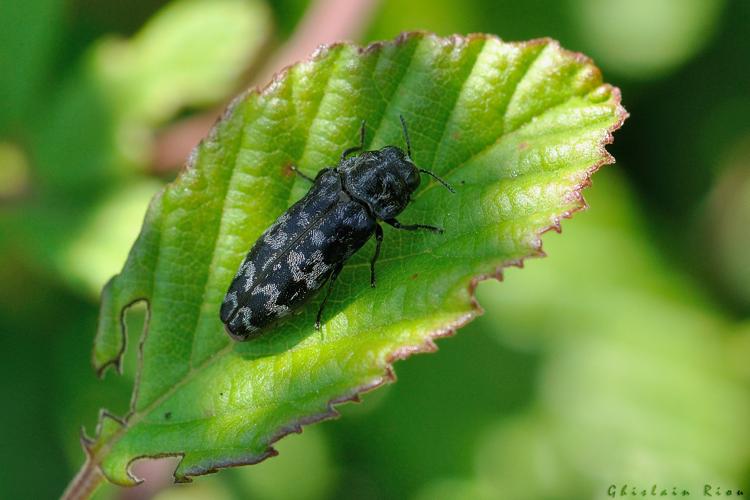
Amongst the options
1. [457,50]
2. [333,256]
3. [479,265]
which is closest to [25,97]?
[333,256]

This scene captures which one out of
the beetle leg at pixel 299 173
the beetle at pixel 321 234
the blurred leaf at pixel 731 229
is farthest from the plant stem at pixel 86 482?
the blurred leaf at pixel 731 229

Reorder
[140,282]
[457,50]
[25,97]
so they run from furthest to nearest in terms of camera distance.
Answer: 1. [25,97]
2. [140,282]
3. [457,50]

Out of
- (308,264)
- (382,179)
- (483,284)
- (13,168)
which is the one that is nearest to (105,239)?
(13,168)

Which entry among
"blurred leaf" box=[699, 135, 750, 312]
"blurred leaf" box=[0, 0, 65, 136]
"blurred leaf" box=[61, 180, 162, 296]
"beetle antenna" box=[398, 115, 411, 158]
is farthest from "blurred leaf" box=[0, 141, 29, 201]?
"blurred leaf" box=[699, 135, 750, 312]

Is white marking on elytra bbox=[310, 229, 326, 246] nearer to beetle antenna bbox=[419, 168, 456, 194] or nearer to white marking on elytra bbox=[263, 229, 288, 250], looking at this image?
white marking on elytra bbox=[263, 229, 288, 250]

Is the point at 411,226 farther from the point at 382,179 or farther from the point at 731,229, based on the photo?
the point at 731,229

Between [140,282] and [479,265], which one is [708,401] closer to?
[479,265]

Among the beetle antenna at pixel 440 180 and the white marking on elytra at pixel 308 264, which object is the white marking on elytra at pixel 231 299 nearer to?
the white marking on elytra at pixel 308 264
